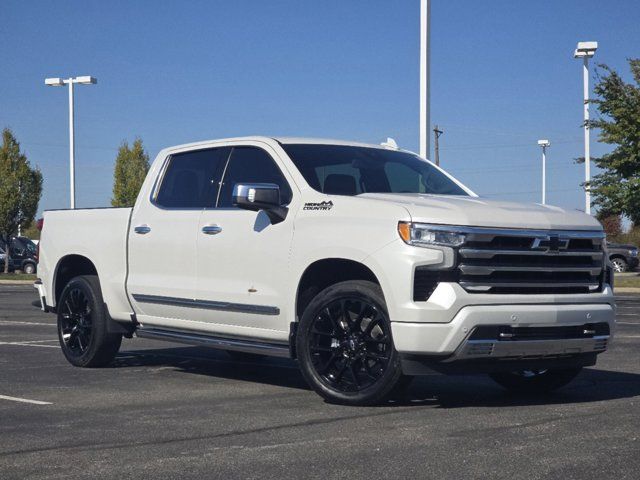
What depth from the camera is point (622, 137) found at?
29828 millimetres

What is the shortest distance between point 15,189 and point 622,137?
2808 centimetres

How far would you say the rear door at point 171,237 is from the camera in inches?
341

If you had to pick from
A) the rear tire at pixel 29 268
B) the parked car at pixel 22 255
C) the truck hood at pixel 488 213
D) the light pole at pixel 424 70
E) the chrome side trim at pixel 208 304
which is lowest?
the rear tire at pixel 29 268

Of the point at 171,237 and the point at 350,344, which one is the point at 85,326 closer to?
the point at 171,237

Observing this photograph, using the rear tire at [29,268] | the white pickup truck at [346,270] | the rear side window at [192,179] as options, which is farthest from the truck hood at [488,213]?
→ the rear tire at [29,268]

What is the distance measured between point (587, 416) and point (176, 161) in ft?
14.1

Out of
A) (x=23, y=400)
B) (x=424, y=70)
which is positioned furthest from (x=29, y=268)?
(x=23, y=400)

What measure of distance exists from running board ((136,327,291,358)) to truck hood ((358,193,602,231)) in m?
1.30

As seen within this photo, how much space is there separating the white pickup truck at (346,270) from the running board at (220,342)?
0.05ft

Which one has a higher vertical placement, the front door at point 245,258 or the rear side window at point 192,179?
the rear side window at point 192,179

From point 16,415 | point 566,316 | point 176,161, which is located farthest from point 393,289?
point 176,161

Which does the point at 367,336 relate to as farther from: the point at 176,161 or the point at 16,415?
the point at 176,161

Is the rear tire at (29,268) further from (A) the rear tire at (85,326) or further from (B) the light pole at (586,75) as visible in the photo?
(A) the rear tire at (85,326)

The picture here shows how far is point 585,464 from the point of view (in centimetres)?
530
